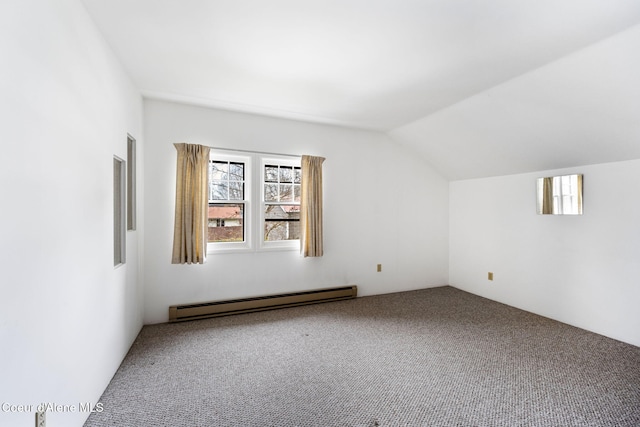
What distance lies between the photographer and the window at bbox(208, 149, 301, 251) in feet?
12.9

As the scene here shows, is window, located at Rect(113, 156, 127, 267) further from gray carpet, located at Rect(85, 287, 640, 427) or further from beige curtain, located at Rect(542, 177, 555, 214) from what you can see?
beige curtain, located at Rect(542, 177, 555, 214)

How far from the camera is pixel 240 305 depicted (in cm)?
387

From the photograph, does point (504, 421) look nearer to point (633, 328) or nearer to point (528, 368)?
point (528, 368)

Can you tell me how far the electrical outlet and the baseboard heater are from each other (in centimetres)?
220

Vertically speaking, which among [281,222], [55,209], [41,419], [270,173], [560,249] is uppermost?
[270,173]

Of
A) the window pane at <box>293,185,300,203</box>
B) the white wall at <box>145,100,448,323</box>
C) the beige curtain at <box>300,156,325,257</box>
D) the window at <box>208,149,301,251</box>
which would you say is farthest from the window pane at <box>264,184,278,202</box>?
the white wall at <box>145,100,448,323</box>

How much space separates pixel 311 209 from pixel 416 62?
2.23 metres

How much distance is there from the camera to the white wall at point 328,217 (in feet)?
11.8

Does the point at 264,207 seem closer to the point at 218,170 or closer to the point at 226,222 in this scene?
the point at 226,222

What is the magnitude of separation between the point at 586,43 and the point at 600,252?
7.47ft

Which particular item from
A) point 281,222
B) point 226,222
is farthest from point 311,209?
point 226,222

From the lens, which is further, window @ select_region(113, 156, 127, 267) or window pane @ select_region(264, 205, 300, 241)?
window pane @ select_region(264, 205, 300, 241)

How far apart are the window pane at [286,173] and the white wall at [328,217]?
281mm

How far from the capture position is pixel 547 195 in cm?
366
